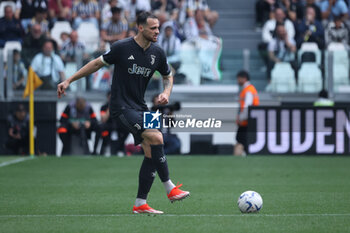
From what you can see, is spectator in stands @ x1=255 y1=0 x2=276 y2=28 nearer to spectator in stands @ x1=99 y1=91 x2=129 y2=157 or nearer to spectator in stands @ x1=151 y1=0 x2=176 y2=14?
spectator in stands @ x1=151 y1=0 x2=176 y2=14

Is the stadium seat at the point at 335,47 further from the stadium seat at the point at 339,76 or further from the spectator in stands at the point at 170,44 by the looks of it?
the spectator in stands at the point at 170,44

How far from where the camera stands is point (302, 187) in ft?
40.2

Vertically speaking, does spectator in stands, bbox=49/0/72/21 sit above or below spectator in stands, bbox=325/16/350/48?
above

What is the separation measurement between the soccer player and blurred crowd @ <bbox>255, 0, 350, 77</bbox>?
11258 millimetres


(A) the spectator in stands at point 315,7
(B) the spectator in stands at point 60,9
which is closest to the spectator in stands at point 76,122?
(B) the spectator in stands at point 60,9

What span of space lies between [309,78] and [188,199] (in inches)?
398

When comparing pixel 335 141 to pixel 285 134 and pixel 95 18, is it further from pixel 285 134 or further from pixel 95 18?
pixel 95 18

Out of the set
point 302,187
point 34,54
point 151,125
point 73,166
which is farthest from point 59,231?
point 34,54

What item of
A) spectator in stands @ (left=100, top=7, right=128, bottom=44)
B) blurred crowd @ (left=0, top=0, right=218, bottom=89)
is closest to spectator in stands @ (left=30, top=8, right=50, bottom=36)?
blurred crowd @ (left=0, top=0, right=218, bottom=89)

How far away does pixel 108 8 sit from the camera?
22531mm

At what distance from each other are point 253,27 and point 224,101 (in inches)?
190

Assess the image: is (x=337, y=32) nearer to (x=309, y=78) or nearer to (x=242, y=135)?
(x=309, y=78)

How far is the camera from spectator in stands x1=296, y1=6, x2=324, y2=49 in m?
21.3

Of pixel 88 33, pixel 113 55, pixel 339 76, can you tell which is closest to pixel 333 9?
pixel 339 76
